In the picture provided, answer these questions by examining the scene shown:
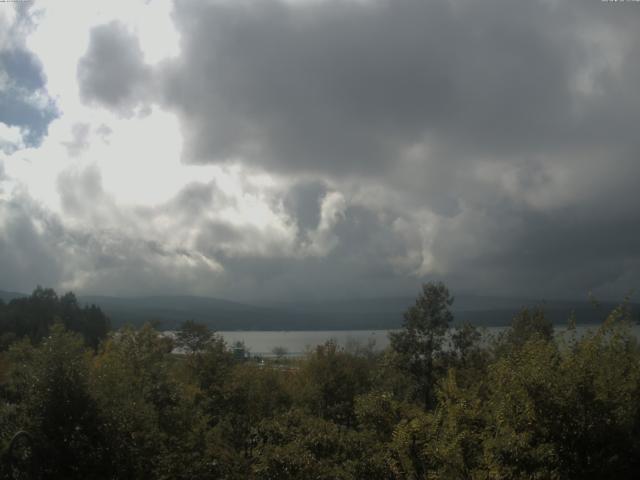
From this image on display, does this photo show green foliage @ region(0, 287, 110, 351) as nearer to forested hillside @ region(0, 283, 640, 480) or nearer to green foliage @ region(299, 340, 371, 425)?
green foliage @ region(299, 340, 371, 425)

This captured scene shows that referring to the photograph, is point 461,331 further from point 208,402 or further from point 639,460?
point 639,460

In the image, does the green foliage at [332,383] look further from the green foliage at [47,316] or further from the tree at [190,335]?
the green foliage at [47,316]

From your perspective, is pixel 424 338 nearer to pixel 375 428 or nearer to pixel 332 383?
pixel 332 383

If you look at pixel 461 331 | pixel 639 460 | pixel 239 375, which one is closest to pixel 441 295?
pixel 461 331

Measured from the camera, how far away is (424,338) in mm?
36250

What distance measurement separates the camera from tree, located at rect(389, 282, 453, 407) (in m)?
36.0

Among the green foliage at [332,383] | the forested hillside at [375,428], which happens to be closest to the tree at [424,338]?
the green foliage at [332,383]

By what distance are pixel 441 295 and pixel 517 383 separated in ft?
77.3

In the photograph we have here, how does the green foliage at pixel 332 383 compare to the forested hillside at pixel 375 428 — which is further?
the green foliage at pixel 332 383

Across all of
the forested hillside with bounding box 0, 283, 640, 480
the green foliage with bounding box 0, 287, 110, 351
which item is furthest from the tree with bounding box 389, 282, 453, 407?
the green foliage with bounding box 0, 287, 110, 351

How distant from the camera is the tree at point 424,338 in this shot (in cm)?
3603

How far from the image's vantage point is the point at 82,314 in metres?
124

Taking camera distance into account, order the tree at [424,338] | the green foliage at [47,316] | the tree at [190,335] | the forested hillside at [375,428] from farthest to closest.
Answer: the green foliage at [47,316] < the tree at [190,335] < the tree at [424,338] < the forested hillside at [375,428]

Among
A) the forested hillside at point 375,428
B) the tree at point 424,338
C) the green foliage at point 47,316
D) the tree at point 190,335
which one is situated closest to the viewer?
the forested hillside at point 375,428
